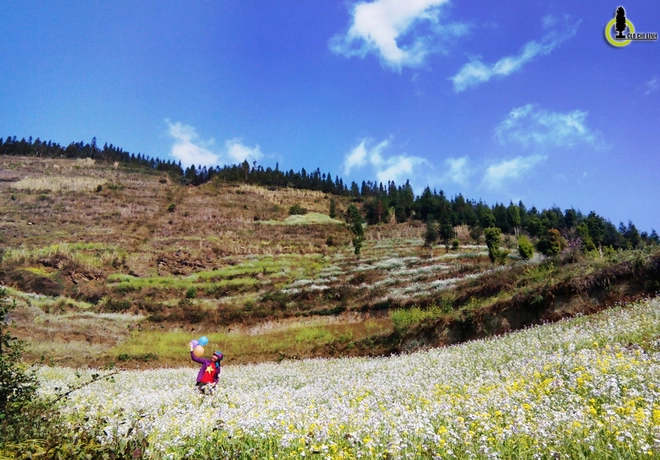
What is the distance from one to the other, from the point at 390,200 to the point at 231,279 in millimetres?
77928

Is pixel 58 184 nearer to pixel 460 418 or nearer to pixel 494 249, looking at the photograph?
pixel 494 249

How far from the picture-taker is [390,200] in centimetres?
12288

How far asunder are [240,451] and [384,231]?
283ft

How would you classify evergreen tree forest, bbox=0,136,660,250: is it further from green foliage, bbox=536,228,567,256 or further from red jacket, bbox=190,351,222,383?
red jacket, bbox=190,351,222,383

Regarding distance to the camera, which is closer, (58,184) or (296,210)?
(58,184)

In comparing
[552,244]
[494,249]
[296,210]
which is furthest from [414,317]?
[296,210]

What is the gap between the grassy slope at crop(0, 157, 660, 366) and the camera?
19672 mm

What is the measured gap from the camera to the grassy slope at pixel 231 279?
64.5 feet

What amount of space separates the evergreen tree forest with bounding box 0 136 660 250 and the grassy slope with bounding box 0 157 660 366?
15.7 metres

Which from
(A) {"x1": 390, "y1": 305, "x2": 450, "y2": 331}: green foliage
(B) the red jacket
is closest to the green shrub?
(A) {"x1": 390, "y1": 305, "x2": 450, "y2": 331}: green foliage

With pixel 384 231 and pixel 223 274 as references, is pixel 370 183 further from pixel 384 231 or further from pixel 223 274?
pixel 223 274

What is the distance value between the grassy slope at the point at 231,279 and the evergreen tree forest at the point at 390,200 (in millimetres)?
15666

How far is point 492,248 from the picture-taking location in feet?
141

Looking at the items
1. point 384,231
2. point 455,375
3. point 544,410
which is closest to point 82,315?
point 455,375
